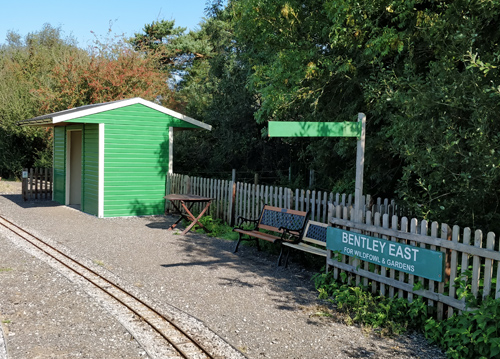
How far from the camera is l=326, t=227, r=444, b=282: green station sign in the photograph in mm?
5719

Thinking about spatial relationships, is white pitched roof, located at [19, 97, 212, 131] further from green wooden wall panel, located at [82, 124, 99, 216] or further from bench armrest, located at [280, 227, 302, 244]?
bench armrest, located at [280, 227, 302, 244]

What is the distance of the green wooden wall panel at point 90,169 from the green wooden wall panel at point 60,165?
2450 millimetres

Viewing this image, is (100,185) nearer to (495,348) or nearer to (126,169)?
(126,169)

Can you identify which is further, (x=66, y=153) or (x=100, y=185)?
(x=66, y=153)

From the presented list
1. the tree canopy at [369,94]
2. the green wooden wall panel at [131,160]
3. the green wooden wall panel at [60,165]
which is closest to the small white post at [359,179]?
the tree canopy at [369,94]

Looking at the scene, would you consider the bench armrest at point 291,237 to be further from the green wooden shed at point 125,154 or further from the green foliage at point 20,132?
the green foliage at point 20,132

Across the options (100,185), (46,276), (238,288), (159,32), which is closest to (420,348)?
(238,288)

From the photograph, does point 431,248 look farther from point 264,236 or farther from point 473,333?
point 264,236

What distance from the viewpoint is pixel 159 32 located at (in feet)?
117

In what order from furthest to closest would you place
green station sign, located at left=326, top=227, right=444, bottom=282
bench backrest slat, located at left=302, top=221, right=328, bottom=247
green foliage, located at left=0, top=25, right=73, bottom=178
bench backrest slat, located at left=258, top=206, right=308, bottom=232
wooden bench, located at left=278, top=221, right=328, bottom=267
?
1. green foliage, located at left=0, top=25, right=73, bottom=178
2. bench backrest slat, located at left=258, top=206, right=308, bottom=232
3. bench backrest slat, located at left=302, top=221, right=328, bottom=247
4. wooden bench, located at left=278, top=221, right=328, bottom=267
5. green station sign, located at left=326, top=227, right=444, bottom=282

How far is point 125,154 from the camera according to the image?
46.6 ft

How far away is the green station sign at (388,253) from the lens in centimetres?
572

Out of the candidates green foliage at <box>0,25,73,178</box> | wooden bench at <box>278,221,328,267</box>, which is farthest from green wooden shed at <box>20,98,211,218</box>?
green foliage at <box>0,25,73,178</box>

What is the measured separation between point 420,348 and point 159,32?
33.9 metres
